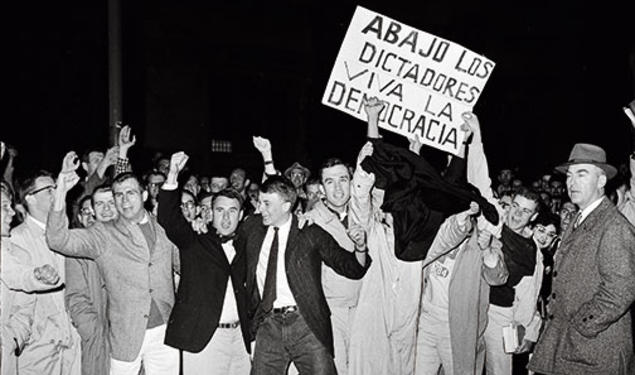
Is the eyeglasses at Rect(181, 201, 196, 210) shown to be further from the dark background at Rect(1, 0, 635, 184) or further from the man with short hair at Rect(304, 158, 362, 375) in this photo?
the dark background at Rect(1, 0, 635, 184)

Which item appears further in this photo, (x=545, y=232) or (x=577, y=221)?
(x=545, y=232)

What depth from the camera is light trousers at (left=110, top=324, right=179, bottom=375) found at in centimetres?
668

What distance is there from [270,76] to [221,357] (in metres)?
15.0

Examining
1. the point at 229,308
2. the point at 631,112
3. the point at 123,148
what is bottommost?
the point at 229,308

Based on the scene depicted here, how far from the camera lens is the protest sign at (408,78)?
24.9 feet

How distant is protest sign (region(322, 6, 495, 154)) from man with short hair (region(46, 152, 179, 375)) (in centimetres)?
224

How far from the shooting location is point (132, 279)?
670cm

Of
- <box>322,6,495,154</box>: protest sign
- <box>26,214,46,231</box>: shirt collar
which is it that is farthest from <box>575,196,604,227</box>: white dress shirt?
<box>26,214,46,231</box>: shirt collar

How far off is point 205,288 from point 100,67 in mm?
10338

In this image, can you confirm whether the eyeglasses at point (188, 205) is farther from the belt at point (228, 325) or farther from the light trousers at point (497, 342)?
the light trousers at point (497, 342)

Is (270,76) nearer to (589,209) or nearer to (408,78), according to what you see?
(408,78)

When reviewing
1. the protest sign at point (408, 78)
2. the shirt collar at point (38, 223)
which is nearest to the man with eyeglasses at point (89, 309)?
the shirt collar at point (38, 223)

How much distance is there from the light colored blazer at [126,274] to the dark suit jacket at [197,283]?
21cm

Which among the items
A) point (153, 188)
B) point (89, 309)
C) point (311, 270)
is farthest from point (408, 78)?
point (153, 188)
